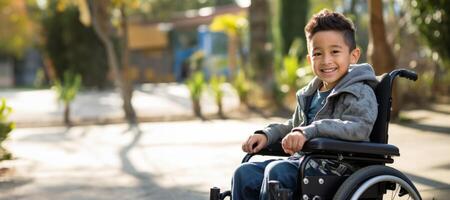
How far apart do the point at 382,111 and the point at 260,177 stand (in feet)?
2.27

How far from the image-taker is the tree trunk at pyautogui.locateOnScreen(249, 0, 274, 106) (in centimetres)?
1520

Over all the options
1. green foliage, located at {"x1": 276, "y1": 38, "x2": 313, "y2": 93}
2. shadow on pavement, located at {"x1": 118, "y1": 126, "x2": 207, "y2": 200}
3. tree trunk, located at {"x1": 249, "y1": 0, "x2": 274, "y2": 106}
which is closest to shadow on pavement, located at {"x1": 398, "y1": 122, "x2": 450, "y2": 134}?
green foliage, located at {"x1": 276, "y1": 38, "x2": 313, "y2": 93}

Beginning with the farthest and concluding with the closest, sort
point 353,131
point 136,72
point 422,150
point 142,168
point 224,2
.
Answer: point 224,2 < point 136,72 < point 422,150 < point 142,168 < point 353,131

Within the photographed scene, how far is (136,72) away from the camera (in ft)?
126

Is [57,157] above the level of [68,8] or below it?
below

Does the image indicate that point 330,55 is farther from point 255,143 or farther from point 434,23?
point 434,23

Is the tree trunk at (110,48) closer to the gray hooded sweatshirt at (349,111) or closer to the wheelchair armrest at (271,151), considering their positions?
the wheelchair armrest at (271,151)

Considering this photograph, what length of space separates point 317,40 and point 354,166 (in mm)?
654

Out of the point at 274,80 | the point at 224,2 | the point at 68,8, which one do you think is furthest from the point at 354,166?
the point at 224,2

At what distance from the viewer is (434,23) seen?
33.5 ft

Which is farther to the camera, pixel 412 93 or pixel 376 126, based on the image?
pixel 412 93

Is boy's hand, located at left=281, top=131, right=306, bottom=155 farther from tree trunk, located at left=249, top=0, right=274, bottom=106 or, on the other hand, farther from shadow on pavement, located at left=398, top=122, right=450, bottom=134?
tree trunk, located at left=249, top=0, right=274, bottom=106

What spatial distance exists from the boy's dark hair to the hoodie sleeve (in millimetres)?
273

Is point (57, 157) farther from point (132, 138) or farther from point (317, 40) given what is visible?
point (317, 40)
